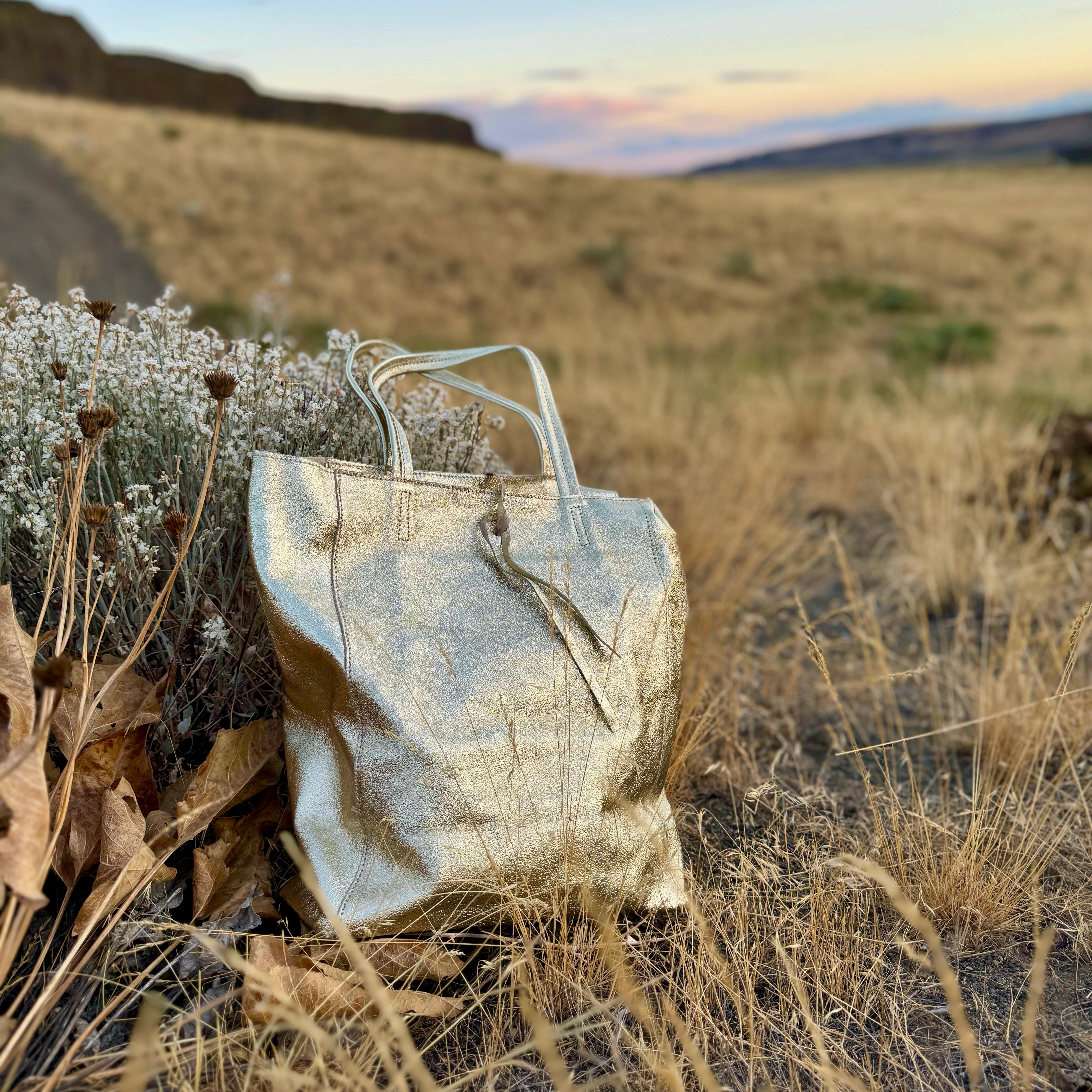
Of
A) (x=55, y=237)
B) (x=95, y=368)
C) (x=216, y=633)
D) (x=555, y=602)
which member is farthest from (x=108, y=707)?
(x=55, y=237)

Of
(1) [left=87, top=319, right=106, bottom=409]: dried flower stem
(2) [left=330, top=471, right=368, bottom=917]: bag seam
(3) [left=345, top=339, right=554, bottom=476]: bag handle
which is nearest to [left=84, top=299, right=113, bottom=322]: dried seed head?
(1) [left=87, top=319, right=106, bottom=409]: dried flower stem

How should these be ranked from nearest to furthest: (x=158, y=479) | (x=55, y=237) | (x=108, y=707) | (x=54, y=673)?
(x=54, y=673)
(x=108, y=707)
(x=158, y=479)
(x=55, y=237)

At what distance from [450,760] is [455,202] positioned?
85.7 ft

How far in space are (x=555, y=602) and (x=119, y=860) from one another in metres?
0.89

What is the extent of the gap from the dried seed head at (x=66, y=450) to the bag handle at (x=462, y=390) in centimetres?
52

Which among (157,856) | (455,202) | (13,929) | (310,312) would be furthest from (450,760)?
(455,202)

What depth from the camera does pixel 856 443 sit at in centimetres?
581

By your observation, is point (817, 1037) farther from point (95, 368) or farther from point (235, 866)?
point (95, 368)

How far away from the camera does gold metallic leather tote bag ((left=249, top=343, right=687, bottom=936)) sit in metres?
1.49

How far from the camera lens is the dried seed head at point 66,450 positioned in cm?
147

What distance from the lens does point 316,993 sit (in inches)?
55.7

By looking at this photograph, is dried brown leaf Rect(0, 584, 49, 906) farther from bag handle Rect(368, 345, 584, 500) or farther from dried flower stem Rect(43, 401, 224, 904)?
bag handle Rect(368, 345, 584, 500)

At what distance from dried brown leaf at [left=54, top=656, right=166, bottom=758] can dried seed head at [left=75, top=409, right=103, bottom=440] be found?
0.43 meters

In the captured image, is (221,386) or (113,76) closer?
(221,386)
